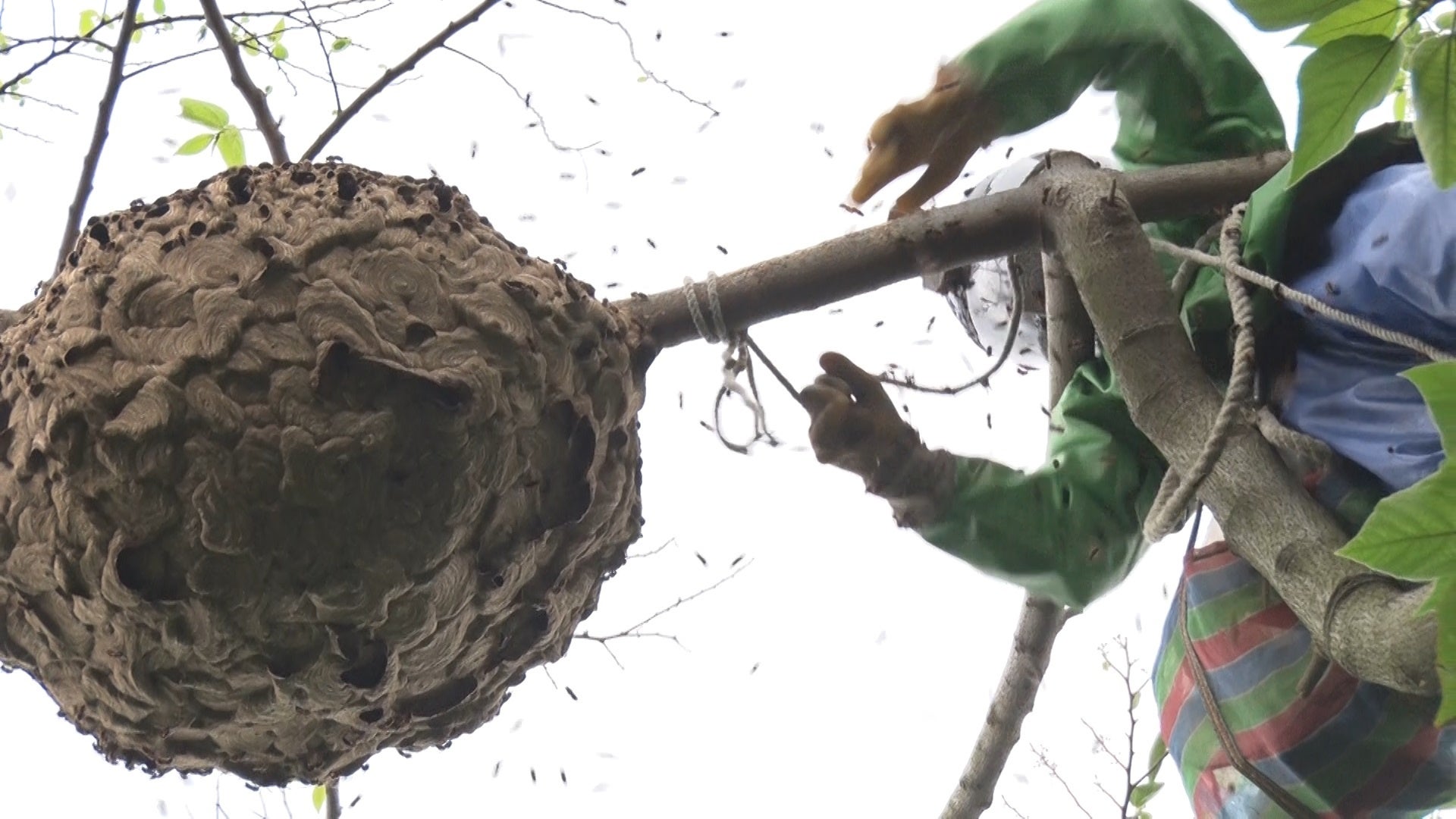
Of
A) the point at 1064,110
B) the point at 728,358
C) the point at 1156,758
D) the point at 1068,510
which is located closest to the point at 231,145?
the point at 728,358

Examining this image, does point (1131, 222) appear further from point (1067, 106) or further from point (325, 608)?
point (325, 608)

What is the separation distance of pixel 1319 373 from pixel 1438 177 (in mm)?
450

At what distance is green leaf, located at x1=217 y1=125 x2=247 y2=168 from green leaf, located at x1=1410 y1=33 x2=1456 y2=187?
4.49ft

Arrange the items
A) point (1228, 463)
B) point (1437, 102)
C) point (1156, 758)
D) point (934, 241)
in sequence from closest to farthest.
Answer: point (1437, 102) < point (1228, 463) < point (934, 241) < point (1156, 758)

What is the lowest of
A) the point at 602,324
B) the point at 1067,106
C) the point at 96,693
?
the point at 96,693

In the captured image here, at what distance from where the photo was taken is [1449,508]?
21.7 inches

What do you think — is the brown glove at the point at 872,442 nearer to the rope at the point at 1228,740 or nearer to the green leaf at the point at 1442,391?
the rope at the point at 1228,740

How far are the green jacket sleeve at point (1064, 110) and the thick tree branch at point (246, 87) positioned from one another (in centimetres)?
79

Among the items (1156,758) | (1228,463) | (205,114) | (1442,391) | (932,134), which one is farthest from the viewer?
(1156,758)

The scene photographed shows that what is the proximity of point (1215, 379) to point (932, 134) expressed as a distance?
→ 0.40 meters

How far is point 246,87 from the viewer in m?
1.36

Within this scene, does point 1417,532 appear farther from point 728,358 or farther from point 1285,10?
point 728,358

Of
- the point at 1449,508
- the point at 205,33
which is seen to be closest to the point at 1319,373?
the point at 1449,508

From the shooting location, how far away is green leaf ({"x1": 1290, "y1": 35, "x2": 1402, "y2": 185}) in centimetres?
65
